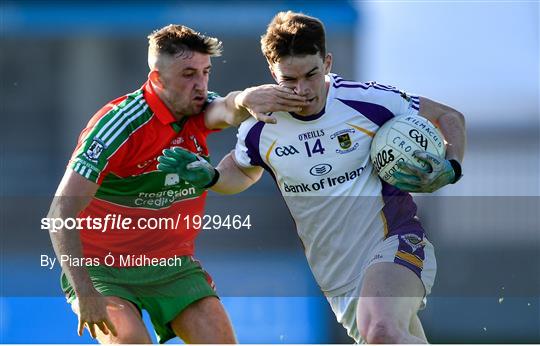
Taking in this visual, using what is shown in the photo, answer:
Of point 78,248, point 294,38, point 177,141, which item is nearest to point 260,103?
point 294,38

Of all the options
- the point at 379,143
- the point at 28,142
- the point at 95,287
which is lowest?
the point at 28,142

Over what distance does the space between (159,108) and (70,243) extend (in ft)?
2.68

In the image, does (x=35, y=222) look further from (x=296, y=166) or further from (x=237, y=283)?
(x=296, y=166)

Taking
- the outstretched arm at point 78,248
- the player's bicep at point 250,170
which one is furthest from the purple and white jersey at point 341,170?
the outstretched arm at point 78,248

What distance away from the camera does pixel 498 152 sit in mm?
7887

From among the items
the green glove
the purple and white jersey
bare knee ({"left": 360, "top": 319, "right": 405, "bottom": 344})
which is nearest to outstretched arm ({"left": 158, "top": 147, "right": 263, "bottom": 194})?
the green glove

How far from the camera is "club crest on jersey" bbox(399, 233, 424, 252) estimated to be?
484 centimetres

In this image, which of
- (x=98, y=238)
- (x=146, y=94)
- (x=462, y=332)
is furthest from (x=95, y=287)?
(x=462, y=332)

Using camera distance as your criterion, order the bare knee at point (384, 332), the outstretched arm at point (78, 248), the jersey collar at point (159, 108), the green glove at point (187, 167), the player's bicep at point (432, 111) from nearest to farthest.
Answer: the bare knee at point (384, 332) < the outstretched arm at point (78, 248) < the green glove at point (187, 167) < the player's bicep at point (432, 111) < the jersey collar at point (159, 108)

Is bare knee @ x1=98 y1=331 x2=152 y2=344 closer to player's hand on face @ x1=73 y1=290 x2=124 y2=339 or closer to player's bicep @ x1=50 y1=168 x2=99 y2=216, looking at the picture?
player's hand on face @ x1=73 y1=290 x2=124 y2=339

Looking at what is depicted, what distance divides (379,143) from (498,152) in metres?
3.27

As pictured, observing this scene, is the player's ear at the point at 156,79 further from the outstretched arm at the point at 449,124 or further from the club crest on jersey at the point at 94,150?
the outstretched arm at the point at 449,124

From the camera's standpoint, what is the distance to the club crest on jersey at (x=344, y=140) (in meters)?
4.96

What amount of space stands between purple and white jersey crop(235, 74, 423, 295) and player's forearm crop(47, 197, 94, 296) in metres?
0.88
